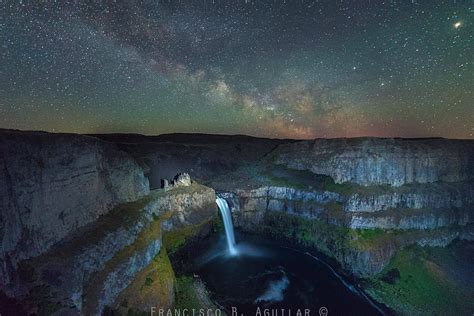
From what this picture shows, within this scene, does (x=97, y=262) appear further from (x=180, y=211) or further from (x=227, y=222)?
(x=227, y=222)

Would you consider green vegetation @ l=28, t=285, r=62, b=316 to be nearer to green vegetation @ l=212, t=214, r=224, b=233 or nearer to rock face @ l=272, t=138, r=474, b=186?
green vegetation @ l=212, t=214, r=224, b=233

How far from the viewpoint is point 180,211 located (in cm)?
3247

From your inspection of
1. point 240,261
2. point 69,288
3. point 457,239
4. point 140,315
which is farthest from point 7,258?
point 457,239

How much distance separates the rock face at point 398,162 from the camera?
3475 cm

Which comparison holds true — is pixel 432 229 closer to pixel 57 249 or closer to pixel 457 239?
pixel 457 239

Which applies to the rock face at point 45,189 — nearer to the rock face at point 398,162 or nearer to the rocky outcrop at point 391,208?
the rocky outcrop at point 391,208

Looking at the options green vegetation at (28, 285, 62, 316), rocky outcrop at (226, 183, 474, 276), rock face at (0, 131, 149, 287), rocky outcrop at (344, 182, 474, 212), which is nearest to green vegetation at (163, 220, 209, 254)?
rock face at (0, 131, 149, 287)

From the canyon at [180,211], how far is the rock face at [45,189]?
70 millimetres

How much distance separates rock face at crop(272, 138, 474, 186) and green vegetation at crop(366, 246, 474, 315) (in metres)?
9.48

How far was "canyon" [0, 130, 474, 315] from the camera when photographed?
46.5 ft

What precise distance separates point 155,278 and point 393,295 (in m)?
20.6

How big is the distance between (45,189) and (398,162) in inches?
1423

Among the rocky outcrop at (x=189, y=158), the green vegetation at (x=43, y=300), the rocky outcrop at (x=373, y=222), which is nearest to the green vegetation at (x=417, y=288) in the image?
the rocky outcrop at (x=373, y=222)

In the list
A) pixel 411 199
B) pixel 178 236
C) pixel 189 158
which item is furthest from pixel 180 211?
pixel 189 158
